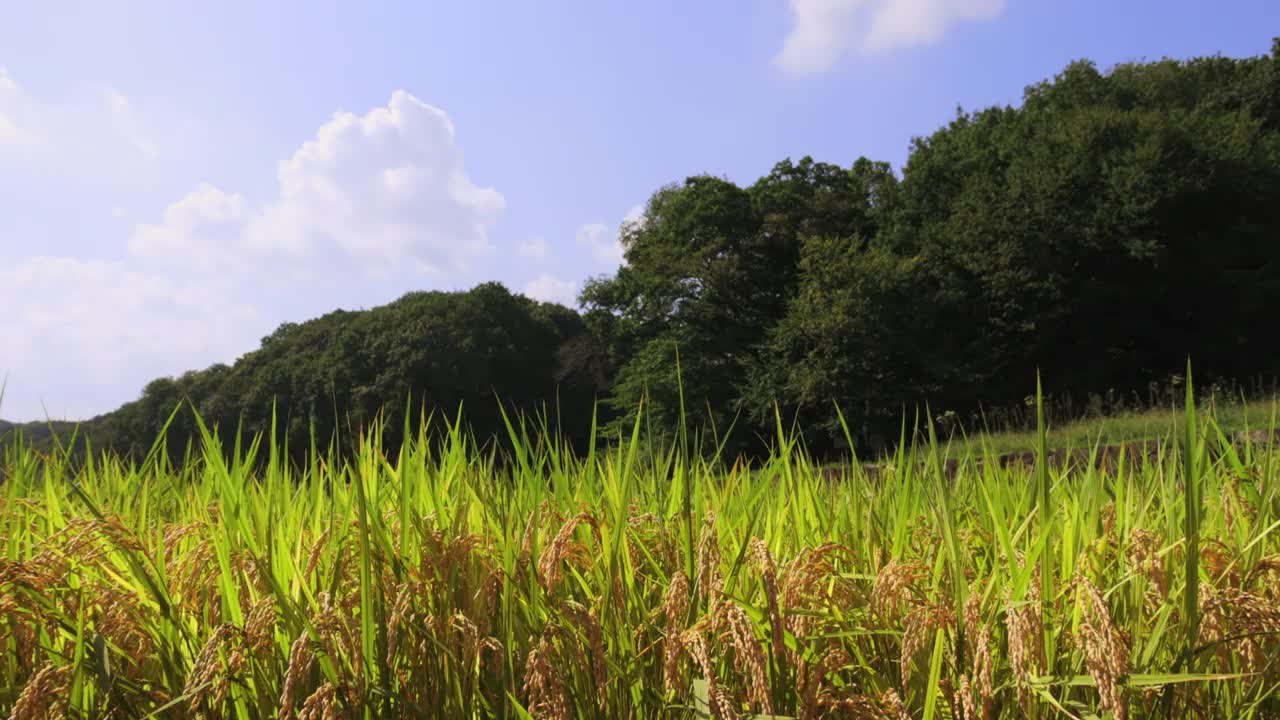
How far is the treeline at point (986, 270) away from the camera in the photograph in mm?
24375

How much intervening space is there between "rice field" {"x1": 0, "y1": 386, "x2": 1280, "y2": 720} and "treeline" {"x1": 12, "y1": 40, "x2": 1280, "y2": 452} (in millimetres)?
20166

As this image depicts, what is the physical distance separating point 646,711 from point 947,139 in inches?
1327

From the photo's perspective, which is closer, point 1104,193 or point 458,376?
point 1104,193

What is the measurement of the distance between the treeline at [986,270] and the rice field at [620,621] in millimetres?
20166

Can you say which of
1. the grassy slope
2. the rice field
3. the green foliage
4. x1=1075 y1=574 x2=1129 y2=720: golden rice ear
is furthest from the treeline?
x1=1075 y1=574 x2=1129 y2=720: golden rice ear

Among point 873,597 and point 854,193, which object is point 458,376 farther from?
point 873,597

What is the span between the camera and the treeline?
2438 cm

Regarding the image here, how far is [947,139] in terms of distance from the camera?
3117 centimetres

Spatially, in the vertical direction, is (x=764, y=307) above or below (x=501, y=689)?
above

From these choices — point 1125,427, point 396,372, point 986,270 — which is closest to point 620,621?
point 1125,427

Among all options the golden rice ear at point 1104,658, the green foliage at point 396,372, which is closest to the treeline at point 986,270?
the green foliage at point 396,372

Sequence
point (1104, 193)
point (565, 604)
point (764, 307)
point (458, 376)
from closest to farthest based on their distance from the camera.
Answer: point (565, 604) < point (1104, 193) < point (764, 307) < point (458, 376)

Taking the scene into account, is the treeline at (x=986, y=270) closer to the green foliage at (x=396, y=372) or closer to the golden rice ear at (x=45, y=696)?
the green foliage at (x=396, y=372)

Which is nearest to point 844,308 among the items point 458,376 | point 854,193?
point 854,193
